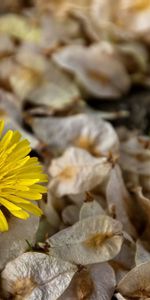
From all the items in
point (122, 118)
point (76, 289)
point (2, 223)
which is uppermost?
point (2, 223)

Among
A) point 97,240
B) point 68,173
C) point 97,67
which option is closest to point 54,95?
point 97,67

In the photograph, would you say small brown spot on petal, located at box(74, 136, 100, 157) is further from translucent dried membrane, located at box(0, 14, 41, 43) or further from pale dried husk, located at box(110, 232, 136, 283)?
translucent dried membrane, located at box(0, 14, 41, 43)

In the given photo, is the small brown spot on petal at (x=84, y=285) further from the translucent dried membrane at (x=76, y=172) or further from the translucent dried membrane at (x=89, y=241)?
the translucent dried membrane at (x=76, y=172)

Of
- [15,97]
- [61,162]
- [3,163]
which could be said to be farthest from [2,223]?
[15,97]

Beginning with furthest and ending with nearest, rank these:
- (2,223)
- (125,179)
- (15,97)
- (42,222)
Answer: (15,97) < (125,179) < (42,222) < (2,223)

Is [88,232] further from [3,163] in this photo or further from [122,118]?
[122,118]

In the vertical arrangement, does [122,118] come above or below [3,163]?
below
